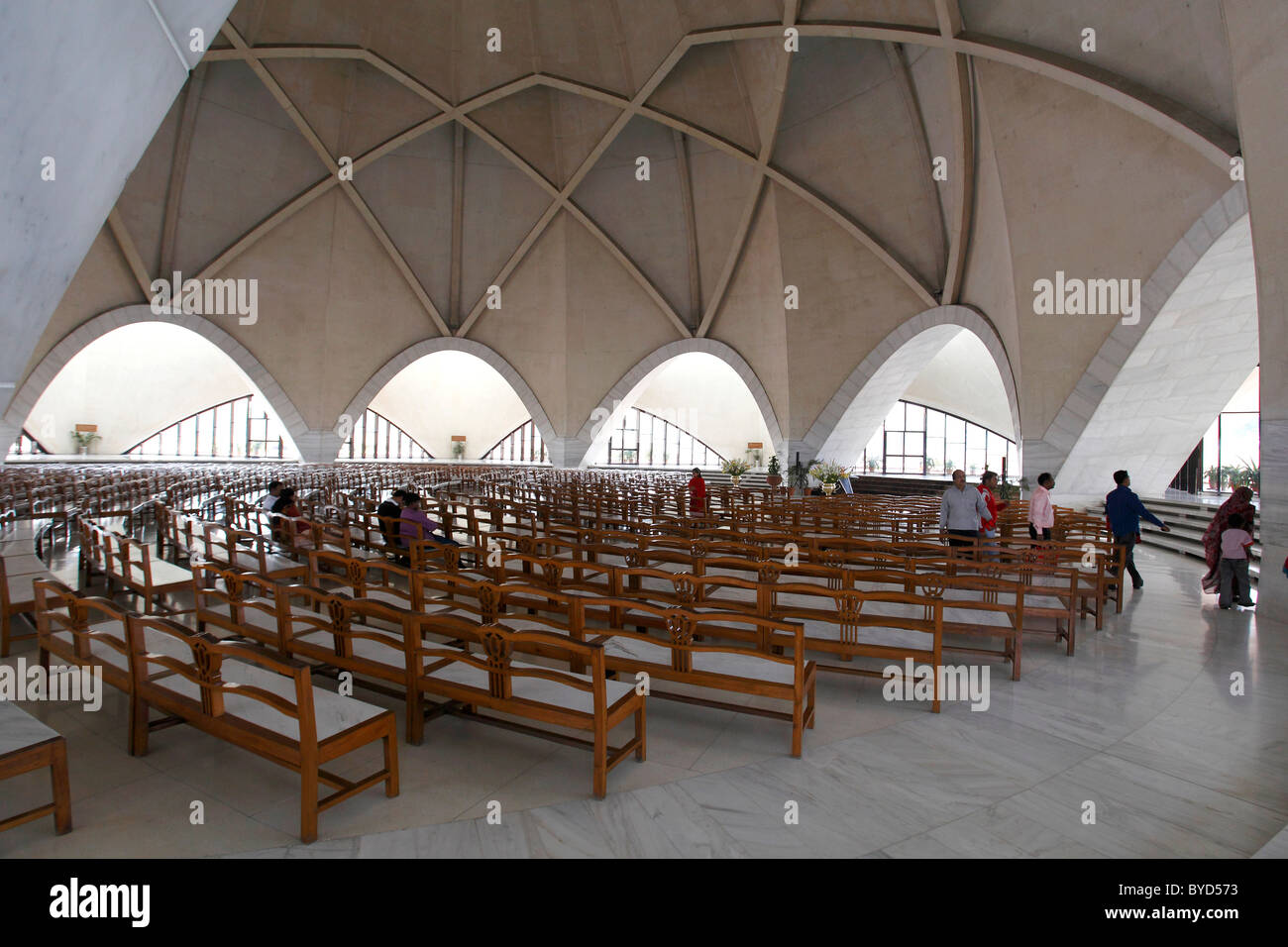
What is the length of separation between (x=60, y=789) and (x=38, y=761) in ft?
0.50

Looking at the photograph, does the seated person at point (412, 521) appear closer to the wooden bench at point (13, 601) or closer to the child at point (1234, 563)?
the wooden bench at point (13, 601)

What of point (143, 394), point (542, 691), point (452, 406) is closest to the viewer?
point (542, 691)

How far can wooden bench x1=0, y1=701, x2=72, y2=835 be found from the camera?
247 cm

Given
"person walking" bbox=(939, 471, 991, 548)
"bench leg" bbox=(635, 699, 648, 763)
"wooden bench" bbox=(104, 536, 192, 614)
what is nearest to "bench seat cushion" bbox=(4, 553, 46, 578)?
"wooden bench" bbox=(104, 536, 192, 614)

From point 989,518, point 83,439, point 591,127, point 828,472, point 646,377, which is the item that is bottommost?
point 989,518

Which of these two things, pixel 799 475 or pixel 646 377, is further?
pixel 646 377

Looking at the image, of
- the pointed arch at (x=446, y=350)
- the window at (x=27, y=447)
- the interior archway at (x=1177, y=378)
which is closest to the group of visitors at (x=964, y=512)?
the interior archway at (x=1177, y=378)

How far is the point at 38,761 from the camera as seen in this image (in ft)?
8.30

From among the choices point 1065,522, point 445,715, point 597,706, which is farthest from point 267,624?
point 1065,522

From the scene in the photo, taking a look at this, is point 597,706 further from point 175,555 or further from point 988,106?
point 988,106

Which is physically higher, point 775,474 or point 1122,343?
point 1122,343

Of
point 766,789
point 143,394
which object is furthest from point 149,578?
point 143,394

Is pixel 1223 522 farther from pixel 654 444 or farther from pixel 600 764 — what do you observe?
pixel 654 444
